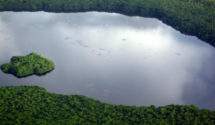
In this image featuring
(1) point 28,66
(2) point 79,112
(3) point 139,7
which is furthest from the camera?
(3) point 139,7

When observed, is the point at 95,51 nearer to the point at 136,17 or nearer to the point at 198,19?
the point at 136,17

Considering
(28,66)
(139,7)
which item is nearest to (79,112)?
(28,66)

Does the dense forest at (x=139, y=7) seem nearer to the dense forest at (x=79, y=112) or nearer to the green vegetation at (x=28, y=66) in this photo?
the green vegetation at (x=28, y=66)

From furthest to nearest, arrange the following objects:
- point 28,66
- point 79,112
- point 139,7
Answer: point 139,7 → point 28,66 → point 79,112

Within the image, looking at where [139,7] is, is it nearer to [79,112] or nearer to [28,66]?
[28,66]

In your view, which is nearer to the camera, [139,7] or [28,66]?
[28,66]

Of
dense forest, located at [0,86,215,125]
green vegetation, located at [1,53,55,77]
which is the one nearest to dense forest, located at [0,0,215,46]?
green vegetation, located at [1,53,55,77]
